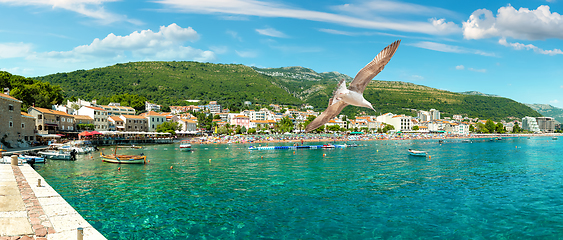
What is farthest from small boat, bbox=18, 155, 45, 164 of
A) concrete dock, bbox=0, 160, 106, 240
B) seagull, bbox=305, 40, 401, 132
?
seagull, bbox=305, 40, 401, 132

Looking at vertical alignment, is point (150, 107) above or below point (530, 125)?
above

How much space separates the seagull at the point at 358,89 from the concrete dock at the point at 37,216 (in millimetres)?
5768

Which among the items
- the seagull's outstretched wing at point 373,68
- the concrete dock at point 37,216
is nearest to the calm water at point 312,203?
the concrete dock at point 37,216

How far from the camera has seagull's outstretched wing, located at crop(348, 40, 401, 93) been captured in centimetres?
432

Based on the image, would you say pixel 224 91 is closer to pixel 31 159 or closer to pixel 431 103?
pixel 431 103

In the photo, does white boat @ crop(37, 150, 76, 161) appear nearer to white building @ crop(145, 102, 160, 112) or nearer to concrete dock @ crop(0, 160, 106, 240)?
concrete dock @ crop(0, 160, 106, 240)

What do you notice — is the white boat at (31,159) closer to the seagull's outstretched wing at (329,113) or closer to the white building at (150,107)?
the seagull's outstretched wing at (329,113)

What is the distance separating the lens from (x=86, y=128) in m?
58.7

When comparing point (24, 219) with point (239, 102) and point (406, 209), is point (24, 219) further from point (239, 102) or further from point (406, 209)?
point (239, 102)

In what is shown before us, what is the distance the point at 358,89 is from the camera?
15.4 feet

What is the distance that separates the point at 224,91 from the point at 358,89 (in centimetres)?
16950

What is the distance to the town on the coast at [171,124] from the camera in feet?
117

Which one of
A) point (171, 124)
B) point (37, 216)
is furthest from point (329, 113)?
point (171, 124)

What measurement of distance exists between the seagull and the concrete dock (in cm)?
577
